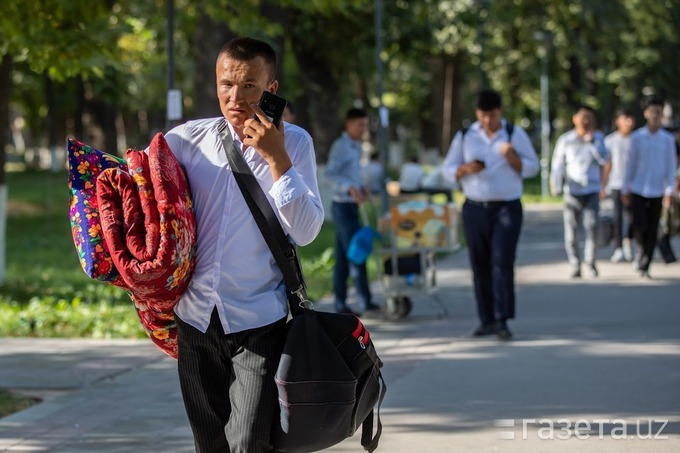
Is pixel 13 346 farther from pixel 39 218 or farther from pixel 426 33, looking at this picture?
pixel 39 218

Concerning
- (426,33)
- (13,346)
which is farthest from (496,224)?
(426,33)

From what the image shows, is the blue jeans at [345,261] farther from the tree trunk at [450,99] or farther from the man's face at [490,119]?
the tree trunk at [450,99]

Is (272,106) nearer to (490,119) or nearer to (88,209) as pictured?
(88,209)

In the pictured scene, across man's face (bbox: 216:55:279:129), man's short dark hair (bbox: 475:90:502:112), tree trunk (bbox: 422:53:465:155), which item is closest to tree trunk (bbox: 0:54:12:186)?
man's short dark hair (bbox: 475:90:502:112)

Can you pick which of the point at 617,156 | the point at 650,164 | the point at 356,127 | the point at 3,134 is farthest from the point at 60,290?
the point at 617,156

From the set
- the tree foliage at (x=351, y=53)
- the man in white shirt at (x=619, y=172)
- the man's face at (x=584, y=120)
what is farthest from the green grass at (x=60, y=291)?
the man in white shirt at (x=619, y=172)

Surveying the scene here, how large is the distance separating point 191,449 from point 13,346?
4190 mm

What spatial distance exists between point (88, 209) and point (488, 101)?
6442 mm

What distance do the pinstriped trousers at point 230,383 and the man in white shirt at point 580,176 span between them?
1043 cm

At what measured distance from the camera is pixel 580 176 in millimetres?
14375

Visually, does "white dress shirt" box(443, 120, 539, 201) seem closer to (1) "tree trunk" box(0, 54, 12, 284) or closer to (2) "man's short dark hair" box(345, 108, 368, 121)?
(2) "man's short dark hair" box(345, 108, 368, 121)

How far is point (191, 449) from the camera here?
6711mm

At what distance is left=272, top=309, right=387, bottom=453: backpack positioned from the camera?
403 centimetres

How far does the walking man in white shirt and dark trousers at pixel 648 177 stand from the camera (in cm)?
1437
